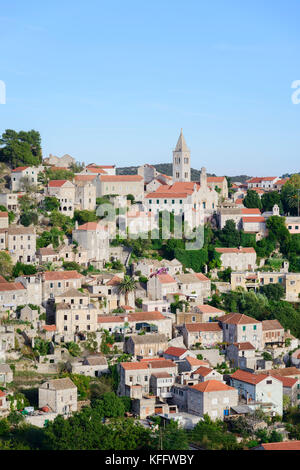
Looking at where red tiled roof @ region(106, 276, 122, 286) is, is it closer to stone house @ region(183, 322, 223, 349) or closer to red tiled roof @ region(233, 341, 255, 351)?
stone house @ region(183, 322, 223, 349)

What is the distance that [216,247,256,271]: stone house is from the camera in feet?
174

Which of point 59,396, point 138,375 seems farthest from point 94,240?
point 59,396

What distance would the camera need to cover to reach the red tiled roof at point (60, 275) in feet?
147

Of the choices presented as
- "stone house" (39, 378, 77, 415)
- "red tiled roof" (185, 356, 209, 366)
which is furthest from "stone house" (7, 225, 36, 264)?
"stone house" (39, 378, 77, 415)

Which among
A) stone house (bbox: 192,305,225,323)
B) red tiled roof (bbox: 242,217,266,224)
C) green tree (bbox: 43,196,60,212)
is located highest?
green tree (bbox: 43,196,60,212)

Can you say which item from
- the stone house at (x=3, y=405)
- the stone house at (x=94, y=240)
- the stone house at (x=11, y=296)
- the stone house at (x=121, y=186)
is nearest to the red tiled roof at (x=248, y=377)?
the stone house at (x=3, y=405)

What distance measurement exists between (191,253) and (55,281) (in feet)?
37.3

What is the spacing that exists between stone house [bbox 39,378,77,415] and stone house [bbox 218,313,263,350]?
10615 mm

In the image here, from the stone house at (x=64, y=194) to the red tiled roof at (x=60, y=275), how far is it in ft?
30.8

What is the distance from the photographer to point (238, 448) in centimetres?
3309

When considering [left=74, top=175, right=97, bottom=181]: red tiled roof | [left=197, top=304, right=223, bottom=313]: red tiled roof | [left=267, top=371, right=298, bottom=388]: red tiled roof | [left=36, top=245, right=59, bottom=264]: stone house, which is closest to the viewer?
[left=267, top=371, right=298, bottom=388]: red tiled roof

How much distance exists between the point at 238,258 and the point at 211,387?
17.4 meters

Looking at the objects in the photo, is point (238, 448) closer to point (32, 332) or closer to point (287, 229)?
point (32, 332)
